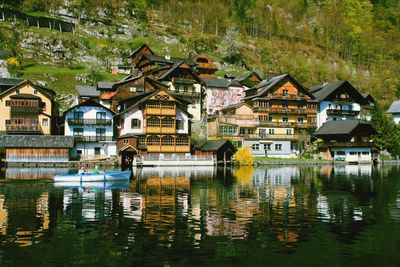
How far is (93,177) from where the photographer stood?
44188mm

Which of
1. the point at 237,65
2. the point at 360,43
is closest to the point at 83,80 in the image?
the point at 237,65

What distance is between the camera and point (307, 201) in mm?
32531

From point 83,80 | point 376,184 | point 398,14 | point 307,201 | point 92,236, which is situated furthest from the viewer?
point 398,14

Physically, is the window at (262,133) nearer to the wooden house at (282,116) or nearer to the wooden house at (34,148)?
the wooden house at (282,116)

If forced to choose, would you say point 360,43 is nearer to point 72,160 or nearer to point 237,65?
point 237,65

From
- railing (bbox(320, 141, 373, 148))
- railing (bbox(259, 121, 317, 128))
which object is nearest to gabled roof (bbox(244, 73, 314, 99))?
railing (bbox(259, 121, 317, 128))

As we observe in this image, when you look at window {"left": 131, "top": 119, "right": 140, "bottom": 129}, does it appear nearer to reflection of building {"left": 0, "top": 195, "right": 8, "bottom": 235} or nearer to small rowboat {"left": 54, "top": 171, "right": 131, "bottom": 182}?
small rowboat {"left": 54, "top": 171, "right": 131, "bottom": 182}

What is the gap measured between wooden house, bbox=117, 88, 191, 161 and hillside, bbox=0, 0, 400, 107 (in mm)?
33076

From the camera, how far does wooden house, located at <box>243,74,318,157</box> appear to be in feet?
301

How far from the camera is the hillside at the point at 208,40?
124500 mm

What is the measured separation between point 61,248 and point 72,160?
60094 millimetres

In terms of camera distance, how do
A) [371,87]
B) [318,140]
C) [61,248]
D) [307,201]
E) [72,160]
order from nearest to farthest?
[61,248] < [307,201] < [72,160] < [318,140] < [371,87]

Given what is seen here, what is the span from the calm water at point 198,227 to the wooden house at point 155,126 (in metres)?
38.0

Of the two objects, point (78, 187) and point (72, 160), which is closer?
point (78, 187)
